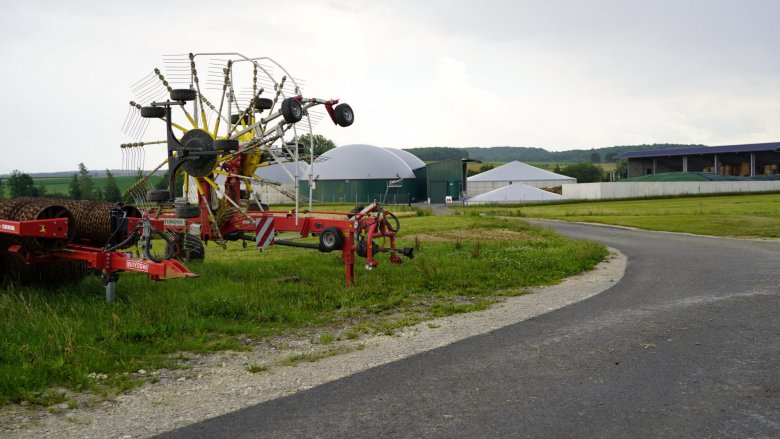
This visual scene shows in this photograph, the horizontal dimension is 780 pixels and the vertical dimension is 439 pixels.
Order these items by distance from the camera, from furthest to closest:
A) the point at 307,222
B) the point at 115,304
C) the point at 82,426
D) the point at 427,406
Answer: the point at 307,222 → the point at 115,304 → the point at 427,406 → the point at 82,426

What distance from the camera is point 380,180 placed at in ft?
245

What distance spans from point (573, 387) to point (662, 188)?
64.5 metres

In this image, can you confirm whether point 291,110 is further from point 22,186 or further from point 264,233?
point 22,186

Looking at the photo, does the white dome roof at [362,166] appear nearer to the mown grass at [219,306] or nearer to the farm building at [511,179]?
the farm building at [511,179]

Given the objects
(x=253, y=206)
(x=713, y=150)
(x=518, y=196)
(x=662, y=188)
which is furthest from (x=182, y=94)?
(x=713, y=150)

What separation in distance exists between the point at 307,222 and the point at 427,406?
25.4 feet

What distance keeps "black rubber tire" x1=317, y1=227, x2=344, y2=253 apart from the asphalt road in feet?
13.7

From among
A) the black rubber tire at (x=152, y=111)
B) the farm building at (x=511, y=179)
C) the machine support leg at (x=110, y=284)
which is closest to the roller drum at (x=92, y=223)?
the machine support leg at (x=110, y=284)

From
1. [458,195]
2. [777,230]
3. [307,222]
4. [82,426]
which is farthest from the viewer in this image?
[458,195]

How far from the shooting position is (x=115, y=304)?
995cm

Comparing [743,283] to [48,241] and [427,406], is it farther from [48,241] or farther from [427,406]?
[48,241]

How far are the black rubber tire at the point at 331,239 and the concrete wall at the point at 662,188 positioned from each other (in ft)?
186

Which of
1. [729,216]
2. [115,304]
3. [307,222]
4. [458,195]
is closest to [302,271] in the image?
[307,222]

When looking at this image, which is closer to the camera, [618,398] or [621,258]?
[618,398]
